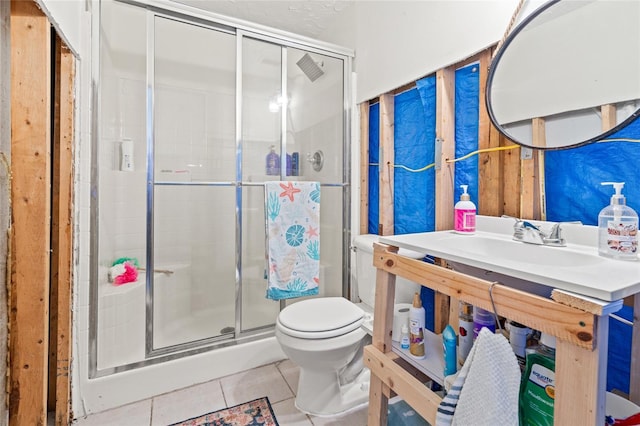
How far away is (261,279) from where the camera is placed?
2.10m

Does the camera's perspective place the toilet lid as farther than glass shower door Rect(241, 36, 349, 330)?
No

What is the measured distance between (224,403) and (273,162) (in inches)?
56.5

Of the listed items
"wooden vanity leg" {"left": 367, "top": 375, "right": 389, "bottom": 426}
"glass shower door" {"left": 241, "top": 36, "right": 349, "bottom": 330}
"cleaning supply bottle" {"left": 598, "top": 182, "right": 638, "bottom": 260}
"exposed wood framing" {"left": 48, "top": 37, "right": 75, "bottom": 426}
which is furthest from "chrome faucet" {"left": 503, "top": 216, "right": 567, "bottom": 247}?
"exposed wood framing" {"left": 48, "top": 37, "right": 75, "bottom": 426}

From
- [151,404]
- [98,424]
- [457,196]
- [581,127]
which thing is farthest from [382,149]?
[98,424]

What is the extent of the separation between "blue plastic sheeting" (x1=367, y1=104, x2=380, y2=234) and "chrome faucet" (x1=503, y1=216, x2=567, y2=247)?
3.39ft

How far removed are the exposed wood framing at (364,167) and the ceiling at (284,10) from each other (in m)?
0.74

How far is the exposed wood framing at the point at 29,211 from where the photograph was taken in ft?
3.35

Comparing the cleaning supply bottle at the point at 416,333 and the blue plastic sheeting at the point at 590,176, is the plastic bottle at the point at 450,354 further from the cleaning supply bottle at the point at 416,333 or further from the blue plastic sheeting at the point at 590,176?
the blue plastic sheeting at the point at 590,176

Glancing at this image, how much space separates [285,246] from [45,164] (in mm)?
1203

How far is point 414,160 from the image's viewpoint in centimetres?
179

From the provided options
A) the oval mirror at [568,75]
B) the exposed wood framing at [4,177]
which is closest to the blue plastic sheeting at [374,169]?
the oval mirror at [568,75]

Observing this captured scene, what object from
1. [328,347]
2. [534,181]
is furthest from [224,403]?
[534,181]

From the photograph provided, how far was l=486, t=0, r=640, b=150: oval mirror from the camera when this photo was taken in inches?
37.1

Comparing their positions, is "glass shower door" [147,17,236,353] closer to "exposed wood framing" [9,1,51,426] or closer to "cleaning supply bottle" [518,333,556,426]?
"exposed wood framing" [9,1,51,426]
